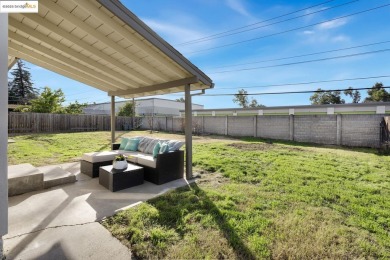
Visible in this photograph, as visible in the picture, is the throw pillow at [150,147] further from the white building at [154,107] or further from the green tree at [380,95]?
the green tree at [380,95]

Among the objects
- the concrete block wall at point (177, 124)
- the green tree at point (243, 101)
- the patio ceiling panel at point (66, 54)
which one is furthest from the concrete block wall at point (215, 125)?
the green tree at point (243, 101)

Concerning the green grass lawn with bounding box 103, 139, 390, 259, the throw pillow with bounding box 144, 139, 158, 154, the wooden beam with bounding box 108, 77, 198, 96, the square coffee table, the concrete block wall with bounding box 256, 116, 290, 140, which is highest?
the wooden beam with bounding box 108, 77, 198, 96

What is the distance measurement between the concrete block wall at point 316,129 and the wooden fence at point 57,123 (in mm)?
15786

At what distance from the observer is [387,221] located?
2885 mm

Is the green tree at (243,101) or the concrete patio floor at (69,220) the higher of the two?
the green tree at (243,101)

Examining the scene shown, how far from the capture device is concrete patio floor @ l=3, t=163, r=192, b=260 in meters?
2.10

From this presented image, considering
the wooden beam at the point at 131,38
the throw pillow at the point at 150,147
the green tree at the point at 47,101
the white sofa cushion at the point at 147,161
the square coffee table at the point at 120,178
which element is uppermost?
the green tree at the point at 47,101

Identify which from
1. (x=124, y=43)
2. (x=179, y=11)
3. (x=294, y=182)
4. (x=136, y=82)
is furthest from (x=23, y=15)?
(x=179, y=11)

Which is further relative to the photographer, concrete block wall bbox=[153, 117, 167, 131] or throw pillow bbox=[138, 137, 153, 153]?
concrete block wall bbox=[153, 117, 167, 131]

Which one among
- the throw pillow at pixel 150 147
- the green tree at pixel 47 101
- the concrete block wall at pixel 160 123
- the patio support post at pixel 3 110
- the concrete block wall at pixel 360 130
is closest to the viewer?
the patio support post at pixel 3 110

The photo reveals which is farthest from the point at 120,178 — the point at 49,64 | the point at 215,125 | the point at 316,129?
the point at 215,125

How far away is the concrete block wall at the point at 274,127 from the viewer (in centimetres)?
1316

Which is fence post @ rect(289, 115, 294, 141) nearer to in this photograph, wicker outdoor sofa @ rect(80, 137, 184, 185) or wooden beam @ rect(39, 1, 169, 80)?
wicker outdoor sofa @ rect(80, 137, 184, 185)

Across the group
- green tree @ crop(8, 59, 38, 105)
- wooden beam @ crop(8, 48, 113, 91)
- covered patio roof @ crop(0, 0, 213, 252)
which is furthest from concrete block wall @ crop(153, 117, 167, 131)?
green tree @ crop(8, 59, 38, 105)
